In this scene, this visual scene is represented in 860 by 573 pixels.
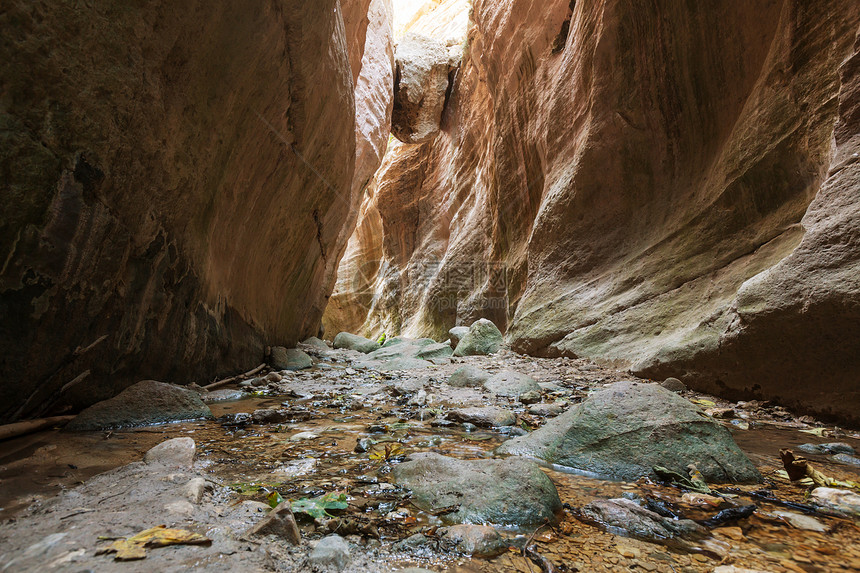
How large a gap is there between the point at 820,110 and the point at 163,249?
21.6 ft

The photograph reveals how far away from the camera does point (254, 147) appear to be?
465 cm

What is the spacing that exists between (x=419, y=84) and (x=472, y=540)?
1975cm

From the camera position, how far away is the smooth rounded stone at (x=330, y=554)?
48.4 inches

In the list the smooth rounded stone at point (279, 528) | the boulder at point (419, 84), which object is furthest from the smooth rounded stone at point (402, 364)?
the boulder at point (419, 84)

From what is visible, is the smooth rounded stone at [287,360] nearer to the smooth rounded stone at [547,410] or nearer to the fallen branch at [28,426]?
the fallen branch at [28,426]

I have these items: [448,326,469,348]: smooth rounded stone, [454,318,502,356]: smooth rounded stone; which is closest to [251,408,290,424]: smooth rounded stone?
[454,318,502,356]: smooth rounded stone

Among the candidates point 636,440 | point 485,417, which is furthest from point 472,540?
Result: point 485,417

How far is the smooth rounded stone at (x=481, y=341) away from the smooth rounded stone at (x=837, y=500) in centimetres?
751

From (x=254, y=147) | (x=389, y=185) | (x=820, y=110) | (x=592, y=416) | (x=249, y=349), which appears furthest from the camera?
(x=389, y=185)

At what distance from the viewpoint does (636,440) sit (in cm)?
215

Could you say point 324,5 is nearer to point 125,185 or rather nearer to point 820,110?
point 125,185

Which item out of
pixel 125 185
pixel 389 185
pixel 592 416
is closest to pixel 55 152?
pixel 125 185

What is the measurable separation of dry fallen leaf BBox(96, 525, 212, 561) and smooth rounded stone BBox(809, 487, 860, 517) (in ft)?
7.63

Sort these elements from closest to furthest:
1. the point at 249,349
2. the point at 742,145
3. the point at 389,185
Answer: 1. the point at 742,145
2. the point at 249,349
3. the point at 389,185
